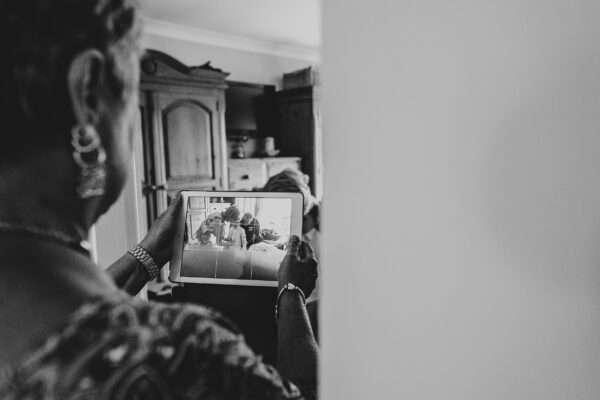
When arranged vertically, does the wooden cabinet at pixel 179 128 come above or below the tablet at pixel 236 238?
above

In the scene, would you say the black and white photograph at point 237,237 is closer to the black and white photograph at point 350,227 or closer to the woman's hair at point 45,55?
the black and white photograph at point 350,227

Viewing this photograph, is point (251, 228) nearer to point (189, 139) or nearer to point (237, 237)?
point (237, 237)

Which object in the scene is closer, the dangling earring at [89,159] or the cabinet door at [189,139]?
the dangling earring at [89,159]

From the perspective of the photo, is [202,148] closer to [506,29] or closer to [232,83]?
[232,83]

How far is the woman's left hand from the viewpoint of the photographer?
91 cm

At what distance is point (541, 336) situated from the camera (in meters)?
0.60

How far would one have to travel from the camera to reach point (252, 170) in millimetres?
3982

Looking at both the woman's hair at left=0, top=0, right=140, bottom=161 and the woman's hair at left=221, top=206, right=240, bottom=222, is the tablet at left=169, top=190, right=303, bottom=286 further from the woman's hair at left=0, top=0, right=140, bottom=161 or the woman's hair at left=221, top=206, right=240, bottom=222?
the woman's hair at left=0, top=0, right=140, bottom=161

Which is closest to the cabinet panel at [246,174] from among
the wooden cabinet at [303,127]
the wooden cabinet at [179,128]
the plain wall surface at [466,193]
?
the wooden cabinet at [179,128]

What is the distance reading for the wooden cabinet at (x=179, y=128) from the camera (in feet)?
10.3

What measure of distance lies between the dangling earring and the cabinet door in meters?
2.93

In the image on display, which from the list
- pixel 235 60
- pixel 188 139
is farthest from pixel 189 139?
pixel 235 60

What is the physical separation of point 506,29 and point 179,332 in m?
0.49

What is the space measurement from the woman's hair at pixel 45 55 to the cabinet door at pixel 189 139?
2.94 metres
